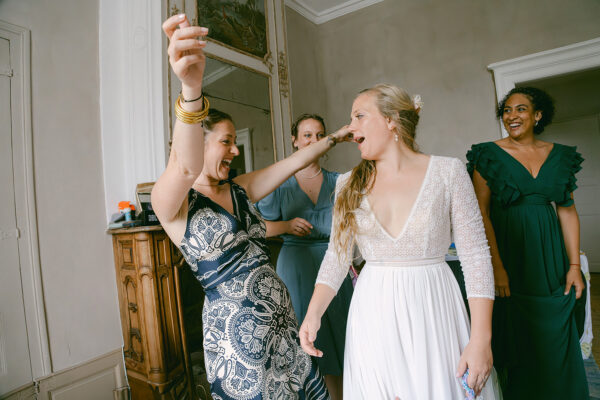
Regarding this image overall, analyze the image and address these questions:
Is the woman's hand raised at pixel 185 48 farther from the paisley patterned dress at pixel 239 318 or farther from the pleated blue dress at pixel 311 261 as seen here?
the pleated blue dress at pixel 311 261

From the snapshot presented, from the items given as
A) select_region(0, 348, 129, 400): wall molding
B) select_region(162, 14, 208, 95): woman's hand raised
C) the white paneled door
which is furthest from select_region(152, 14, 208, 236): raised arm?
select_region(0, 348, 129, 400): wall molding

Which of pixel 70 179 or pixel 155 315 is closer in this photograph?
pixel 155 315

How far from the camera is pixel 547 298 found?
180 cm

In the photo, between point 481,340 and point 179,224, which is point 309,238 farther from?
point 481,340

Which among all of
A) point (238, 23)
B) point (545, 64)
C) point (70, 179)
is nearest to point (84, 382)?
point (70, 179)

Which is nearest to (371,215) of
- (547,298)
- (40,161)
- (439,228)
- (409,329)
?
(439,228)

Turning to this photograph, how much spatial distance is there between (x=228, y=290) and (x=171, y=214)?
33 centimetres

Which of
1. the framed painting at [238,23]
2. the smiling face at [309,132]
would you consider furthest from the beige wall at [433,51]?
the smiling face at [309,132]

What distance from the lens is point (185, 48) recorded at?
69 cm

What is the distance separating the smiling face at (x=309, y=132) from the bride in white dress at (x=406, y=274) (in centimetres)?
75

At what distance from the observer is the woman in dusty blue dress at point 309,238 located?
1.71 metres

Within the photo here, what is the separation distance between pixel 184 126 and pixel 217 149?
1.60 ft

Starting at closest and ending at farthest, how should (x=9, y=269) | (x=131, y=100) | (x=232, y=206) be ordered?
1. (x=232, y=206)
2. (x=9, y=269)
3. (x=131, y=100)

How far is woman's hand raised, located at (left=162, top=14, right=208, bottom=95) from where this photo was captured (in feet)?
2.25
